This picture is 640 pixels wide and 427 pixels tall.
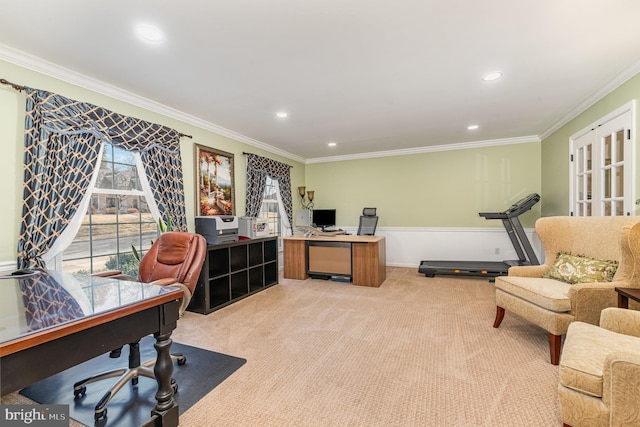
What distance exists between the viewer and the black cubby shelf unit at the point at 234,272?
11.1 feet

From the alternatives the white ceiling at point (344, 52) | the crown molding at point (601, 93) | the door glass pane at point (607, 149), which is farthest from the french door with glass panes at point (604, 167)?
the white ceiling at point (344, 52)

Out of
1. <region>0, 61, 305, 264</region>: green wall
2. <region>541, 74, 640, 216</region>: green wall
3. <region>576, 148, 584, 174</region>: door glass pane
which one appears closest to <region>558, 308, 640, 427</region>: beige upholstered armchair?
<region>541, 74, 640, 216</region>: green wall

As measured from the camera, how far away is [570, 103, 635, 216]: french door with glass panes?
9.11 feet

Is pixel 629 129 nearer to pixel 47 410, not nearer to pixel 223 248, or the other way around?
pixel 223 248

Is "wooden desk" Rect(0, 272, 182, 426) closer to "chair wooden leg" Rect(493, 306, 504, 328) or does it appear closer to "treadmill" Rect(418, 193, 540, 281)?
"chair wooden leg" Rect(493, 306, 504, 328)

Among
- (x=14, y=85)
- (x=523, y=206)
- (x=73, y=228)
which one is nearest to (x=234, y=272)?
(x=73, y=228)

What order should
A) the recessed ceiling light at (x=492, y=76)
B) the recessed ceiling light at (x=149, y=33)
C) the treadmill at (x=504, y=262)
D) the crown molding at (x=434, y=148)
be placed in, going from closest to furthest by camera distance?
the recessed ceiling light at (x=149, y=33) < the recessed ceiling light at (x=492, y=76) < the treadmill at (x=504, y=262) < the crown molding at (x=434, y=148)

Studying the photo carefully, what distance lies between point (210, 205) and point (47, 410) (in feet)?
9.87

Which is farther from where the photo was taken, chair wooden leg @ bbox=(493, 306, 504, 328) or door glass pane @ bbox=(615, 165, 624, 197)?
door glass pane @ bbox=(615, 165, 624, 197)

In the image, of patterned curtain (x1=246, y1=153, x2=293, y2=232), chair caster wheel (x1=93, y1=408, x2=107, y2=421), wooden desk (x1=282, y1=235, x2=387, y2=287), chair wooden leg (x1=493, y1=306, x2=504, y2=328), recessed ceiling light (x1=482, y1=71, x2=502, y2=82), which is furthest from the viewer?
patterned curtain (x1=246, y1=153, x2=293, y2=232)

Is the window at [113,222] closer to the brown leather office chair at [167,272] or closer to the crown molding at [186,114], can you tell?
the crown molding at [186,114]

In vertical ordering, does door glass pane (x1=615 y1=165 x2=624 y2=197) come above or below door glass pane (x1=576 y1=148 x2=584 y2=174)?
below

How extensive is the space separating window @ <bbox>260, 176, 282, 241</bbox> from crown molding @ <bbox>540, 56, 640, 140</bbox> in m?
4.70

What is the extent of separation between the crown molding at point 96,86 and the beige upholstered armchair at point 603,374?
418 centimetres
